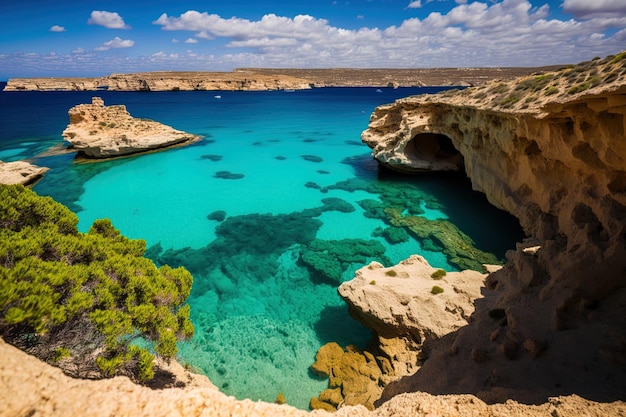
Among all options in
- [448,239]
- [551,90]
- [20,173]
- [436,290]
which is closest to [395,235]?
[448,239]

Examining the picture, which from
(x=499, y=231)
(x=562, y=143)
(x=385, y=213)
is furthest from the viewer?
(x=385, y=213)

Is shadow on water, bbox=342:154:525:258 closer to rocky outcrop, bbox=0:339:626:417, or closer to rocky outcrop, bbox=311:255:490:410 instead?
rocky outcrop, bbox=311:255:490:410

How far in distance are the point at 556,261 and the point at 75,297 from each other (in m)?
11.9

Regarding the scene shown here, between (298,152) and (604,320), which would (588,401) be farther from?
(298,152)

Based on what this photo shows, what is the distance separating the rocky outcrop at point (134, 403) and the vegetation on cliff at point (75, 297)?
809mm

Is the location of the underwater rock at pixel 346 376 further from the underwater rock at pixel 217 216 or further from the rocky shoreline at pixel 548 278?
the underwater rock at pixel 217 216

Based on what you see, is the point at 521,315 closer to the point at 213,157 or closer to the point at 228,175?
the point at 228,175

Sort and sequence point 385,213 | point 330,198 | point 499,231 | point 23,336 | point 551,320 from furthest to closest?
point 330,198, point 385,213, point 499,231, point 551,320, point 23,336

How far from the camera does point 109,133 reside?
35.8 m

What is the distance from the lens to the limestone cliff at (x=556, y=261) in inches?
237

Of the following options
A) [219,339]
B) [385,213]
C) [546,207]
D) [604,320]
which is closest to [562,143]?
[546,207]

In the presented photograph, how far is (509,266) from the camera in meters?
11.0

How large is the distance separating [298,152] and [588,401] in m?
36.6

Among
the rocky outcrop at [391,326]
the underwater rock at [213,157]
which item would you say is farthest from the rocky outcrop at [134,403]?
the underwater rock at [213,157]
